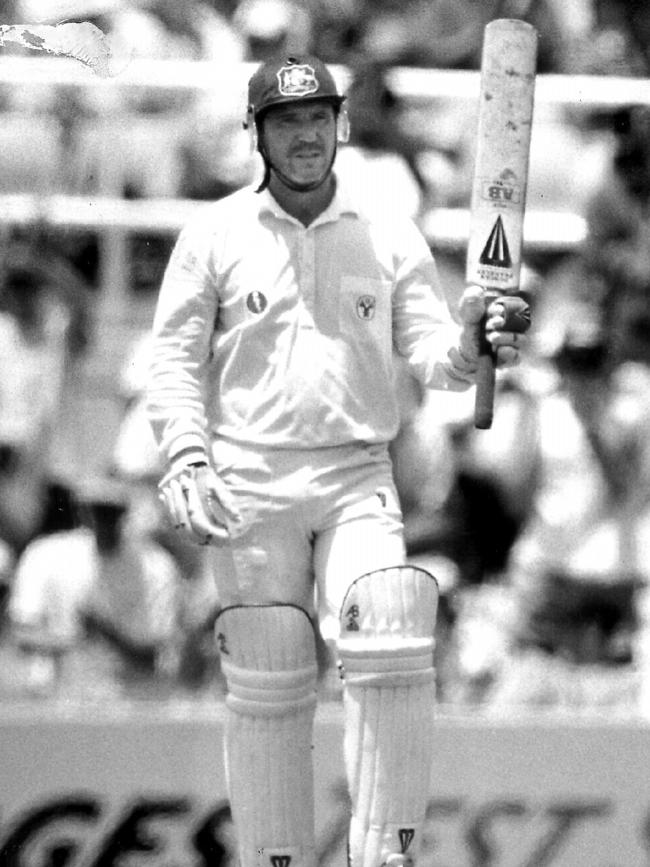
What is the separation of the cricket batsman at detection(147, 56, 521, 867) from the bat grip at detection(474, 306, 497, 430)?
4 centimetres

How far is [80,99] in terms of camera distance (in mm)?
3811

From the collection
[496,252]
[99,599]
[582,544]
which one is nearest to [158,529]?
[99,599]

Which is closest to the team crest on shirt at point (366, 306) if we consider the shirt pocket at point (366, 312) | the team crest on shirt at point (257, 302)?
the shirt pocket at point (366, 312)

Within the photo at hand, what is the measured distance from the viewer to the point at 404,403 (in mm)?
3869

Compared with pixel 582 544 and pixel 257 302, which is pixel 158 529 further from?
pixel 257 302

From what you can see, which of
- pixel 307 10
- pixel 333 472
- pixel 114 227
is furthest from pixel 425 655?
pixel 307 10

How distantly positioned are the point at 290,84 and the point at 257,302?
0.34 metres

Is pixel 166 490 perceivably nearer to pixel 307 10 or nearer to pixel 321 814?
pixel 321 814

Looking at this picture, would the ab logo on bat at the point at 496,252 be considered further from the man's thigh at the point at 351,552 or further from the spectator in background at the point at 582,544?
the spectator in background at the point at 582,544

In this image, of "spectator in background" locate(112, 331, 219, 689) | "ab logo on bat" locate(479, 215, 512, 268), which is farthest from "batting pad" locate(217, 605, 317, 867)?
"spectator in background" locate(112, 331, 219, 689)

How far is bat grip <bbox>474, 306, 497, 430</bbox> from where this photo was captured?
258 centimetres

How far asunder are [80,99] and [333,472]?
1.43m

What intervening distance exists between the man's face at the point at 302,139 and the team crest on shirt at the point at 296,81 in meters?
0.03

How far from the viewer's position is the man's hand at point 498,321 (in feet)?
8.41
